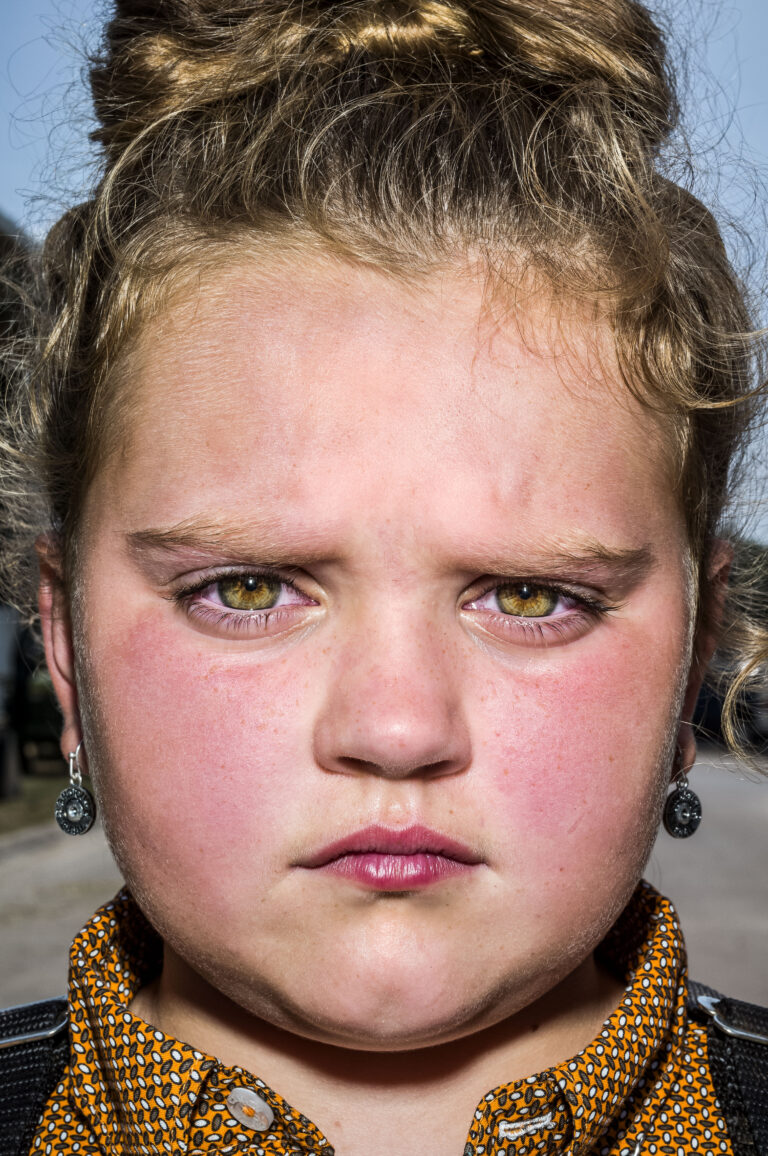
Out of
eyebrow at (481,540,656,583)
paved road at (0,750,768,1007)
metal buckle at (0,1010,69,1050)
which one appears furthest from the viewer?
paved road at (0,750,768,1007)

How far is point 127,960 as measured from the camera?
171 cm

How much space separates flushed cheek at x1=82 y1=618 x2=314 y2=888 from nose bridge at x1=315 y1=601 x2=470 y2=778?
0.05 meters

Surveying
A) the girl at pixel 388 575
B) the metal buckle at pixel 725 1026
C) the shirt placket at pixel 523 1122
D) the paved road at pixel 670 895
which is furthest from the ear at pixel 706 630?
the paved road at pixel 670 895

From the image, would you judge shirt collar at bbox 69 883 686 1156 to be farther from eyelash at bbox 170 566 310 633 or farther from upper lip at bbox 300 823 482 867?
eyelash at bbox 170 566 310 633

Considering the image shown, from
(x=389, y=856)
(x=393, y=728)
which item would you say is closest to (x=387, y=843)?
(x=389, y=856)

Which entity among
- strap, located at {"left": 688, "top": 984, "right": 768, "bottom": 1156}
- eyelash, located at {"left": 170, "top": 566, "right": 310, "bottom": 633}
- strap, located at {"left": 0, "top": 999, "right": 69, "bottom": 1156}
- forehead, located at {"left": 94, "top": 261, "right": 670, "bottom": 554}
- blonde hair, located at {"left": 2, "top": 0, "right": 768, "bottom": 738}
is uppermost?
blonde hair, located at {"left": 2, "top": 0, "right": 768, "bottom": 738}

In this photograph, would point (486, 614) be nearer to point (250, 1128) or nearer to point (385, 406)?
point (385, 406)

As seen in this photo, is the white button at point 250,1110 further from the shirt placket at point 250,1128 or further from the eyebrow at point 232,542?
the eyebrow at point 232,542

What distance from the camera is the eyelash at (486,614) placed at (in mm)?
1386

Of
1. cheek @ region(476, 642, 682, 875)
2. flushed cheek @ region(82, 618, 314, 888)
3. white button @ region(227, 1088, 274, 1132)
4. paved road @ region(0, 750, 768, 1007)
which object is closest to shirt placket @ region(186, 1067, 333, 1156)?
white button @ region(227, 1088, 274, 1132)

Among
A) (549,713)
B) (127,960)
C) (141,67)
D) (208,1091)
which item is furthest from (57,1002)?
(141,67)

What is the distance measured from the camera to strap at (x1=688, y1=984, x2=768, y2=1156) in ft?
5.12

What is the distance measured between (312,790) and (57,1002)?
73 centimetres

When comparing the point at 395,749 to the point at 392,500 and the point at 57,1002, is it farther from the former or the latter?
the point at 57,1002
